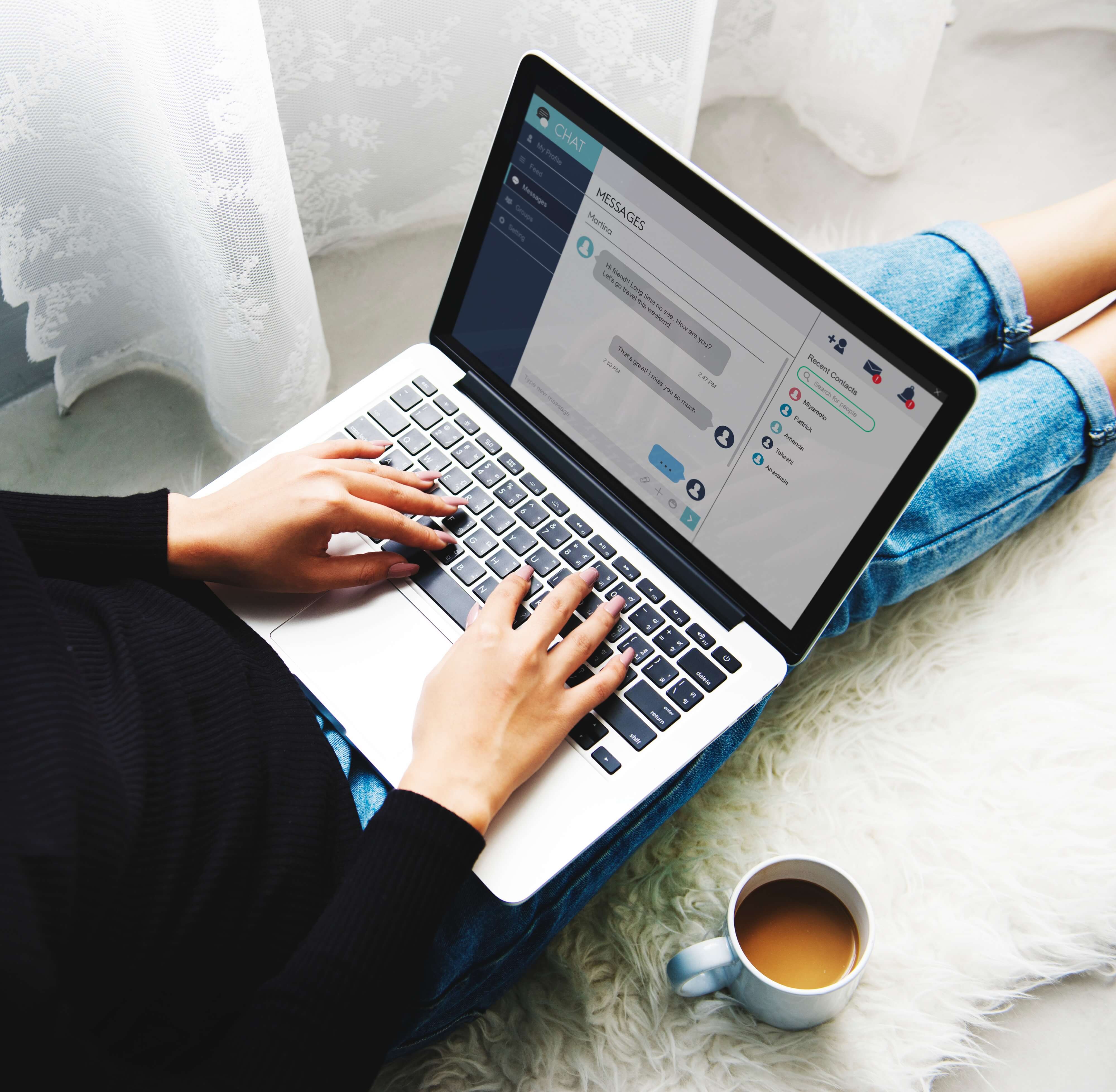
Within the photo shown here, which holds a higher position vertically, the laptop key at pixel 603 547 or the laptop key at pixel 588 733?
the laptop key at pixel 603 547

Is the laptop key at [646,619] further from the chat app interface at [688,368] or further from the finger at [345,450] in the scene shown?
the finger at [345,450]

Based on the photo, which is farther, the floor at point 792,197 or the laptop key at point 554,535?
the floor at point 792,197

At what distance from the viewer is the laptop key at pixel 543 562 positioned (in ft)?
2.50

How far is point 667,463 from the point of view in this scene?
0.74 meters

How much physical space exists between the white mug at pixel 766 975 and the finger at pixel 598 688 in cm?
19

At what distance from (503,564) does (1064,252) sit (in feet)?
2.15

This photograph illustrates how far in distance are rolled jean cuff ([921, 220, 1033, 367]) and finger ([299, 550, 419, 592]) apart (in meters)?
0.60

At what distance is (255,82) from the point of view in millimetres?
799

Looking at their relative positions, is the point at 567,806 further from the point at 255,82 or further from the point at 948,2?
the point at 948,2

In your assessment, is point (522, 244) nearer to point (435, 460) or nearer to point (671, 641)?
point (435, 460)

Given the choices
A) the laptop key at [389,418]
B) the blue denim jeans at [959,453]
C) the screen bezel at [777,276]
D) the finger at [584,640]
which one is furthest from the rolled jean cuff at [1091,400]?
the laptop key at [389,418]

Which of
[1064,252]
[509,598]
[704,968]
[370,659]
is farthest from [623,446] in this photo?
[1064,252]

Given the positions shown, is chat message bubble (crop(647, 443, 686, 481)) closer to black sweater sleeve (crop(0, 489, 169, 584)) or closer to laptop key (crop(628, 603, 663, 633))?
laptop key (crop(628, 603, 663, 633))

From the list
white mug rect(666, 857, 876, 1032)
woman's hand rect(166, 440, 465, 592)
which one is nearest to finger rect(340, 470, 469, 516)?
woman's hand rect(166, 440, 465, 592)
